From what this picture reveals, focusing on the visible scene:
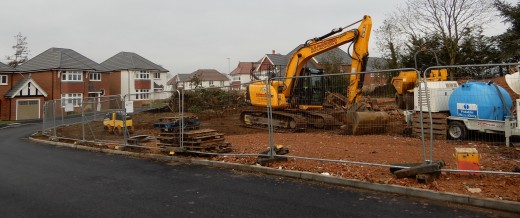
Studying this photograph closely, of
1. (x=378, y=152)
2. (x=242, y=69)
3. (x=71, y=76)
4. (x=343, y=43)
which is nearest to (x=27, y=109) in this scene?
(x=71, y=76)

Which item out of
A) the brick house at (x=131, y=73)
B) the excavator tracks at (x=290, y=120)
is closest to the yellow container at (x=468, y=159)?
the excavator tracks at (x=290, y=120)

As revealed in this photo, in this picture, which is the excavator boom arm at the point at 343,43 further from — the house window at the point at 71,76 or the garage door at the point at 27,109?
the house window at the point at 71,76

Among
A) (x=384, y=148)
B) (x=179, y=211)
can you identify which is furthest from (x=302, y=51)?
(x=179, y=211)

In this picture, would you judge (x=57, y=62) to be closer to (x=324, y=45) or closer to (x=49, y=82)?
(x=49, y=82)

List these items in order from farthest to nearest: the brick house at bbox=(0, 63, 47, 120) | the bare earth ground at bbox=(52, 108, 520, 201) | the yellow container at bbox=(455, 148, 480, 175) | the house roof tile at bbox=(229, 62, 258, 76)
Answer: the house roof tile at bbox=(229, 62, 258, 76) → the brick house at bbox=(0, 63, 47, 120) → the yellow container at bbox=(455, 148, 480, 175) → the bare earth ground at bbox=(52, 108, 520, 201)

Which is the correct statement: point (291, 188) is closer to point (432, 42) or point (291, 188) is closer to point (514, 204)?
point (514, 204)

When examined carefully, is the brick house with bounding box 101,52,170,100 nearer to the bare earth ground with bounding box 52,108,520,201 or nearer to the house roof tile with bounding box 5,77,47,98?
the house roof tile with bounding box 5,77,47,98

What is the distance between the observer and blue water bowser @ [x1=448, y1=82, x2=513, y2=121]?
397 inches

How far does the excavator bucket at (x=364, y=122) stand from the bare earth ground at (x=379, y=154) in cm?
35

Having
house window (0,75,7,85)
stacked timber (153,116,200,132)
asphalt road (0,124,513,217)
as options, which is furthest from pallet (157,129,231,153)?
house window (0,75,7,85)

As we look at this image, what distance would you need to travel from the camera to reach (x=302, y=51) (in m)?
15.4

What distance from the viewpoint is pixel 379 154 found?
9.05 metres

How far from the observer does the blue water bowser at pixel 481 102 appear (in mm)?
10094

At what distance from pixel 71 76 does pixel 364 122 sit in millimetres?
39661
